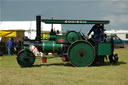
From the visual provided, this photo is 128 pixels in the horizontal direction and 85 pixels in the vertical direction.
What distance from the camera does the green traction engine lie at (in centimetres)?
1180

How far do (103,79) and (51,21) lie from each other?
184 inches

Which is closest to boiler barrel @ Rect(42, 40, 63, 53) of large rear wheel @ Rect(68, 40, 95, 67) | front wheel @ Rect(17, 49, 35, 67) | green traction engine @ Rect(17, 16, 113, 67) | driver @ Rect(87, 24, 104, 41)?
green traction engine @ Rect(17, 16, 113, 67)

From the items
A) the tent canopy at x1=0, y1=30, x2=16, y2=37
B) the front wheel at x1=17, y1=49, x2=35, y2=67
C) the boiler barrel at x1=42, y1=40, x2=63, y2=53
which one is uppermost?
the tent canopy at x1=0, y1=30, x2=16, y2=37

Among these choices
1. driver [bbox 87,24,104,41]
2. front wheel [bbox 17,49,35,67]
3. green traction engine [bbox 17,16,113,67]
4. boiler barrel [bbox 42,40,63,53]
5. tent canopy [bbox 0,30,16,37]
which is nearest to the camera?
front wheel [bbox 17,49,35,67]

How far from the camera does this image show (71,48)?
11.9m

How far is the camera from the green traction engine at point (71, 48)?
11.8 meters

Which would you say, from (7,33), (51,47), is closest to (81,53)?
(51,47)

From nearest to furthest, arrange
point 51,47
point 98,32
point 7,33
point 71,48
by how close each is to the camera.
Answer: point 71,48
point 51,47
point 98,32
point 7,33

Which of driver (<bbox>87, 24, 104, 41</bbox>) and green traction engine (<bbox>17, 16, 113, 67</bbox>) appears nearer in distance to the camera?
green traction engine (<bbox>17, 16, 113, 67</bbox>)

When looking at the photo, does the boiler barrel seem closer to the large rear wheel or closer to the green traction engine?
the green traction engine

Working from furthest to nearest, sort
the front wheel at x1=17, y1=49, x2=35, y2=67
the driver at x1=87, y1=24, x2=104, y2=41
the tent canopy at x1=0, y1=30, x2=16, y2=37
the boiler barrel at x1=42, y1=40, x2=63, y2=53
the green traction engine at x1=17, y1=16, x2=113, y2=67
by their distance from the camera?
A: the tent canopy at x1=0, y1=30, x2=16, y2=37, the driver at x1=87, y1=24, x2=104, y2=41, the boiler barrel at x1=42, y1=40, x2=63, y2=53, the green traction engine at x1=17, y1=16, x2=113, y2=67, the front wheel at x1=17, y1=49, x2=35, y2=67

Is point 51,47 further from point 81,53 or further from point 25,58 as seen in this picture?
point 81,53

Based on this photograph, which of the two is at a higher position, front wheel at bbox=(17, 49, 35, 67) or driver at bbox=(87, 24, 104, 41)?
driver at bbox=(87, 24, 104, 41)

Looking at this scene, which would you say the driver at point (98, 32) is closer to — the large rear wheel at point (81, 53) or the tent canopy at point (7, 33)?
the large rear wheel at point (81, 53)
